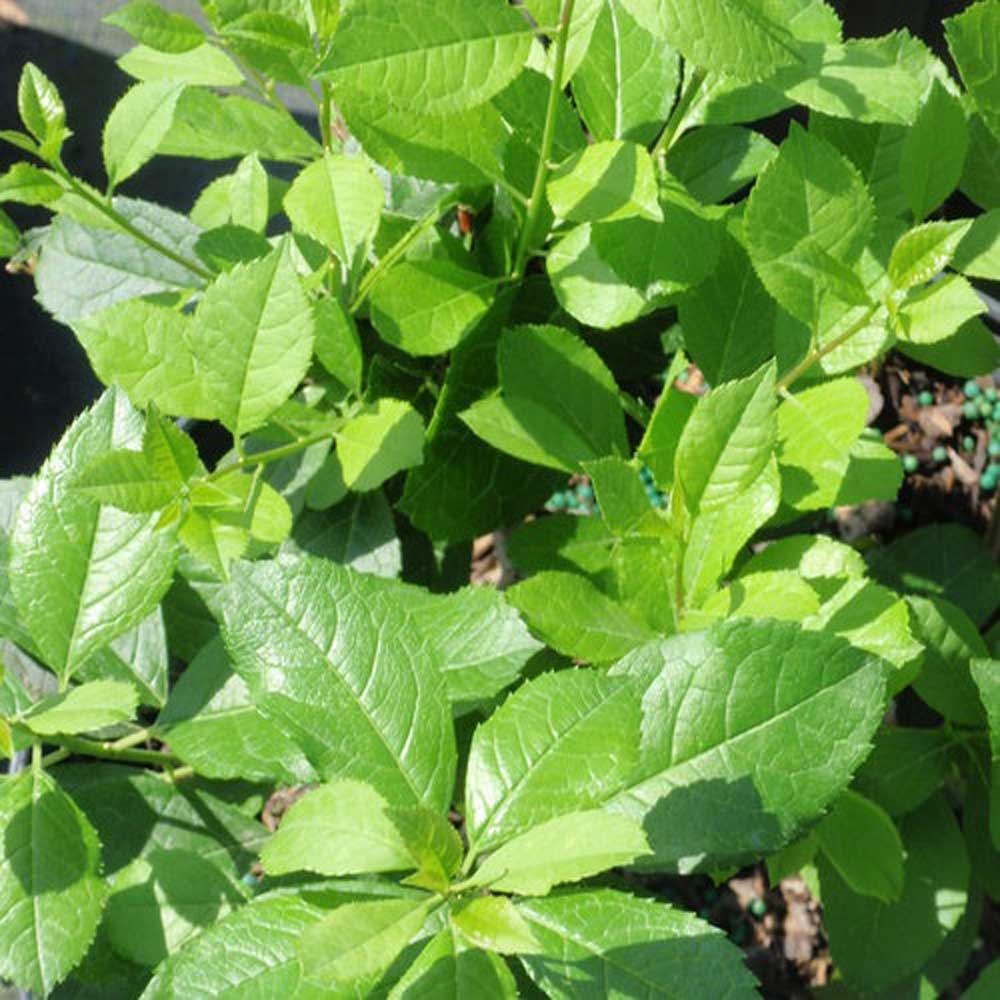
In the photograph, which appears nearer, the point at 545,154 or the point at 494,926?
the point at 494,926

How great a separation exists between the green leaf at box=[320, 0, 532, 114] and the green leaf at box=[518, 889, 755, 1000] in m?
0.47

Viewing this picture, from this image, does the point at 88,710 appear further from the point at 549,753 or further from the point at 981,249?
Answer: the point at 981,249

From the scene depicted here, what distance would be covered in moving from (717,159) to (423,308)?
268 millimetres

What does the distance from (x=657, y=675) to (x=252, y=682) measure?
0.81 ft

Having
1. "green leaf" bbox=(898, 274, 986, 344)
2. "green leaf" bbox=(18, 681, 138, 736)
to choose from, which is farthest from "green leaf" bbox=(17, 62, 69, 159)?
"green leaf" bbox=(898, 274, 986, 344)

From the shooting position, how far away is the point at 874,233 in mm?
998

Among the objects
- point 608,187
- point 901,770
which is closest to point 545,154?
point 608,187

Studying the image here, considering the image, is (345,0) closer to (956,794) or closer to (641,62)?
(641,62)

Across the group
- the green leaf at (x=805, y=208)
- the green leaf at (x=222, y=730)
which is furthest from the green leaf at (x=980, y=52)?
the green leaf at (x=222, y=730)

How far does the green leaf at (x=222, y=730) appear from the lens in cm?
86

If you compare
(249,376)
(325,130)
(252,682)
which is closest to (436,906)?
(252,682)

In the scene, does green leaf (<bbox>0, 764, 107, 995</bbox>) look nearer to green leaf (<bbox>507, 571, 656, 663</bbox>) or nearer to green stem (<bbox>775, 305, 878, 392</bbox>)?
green leaf (<bbox>507, 571, 656, 663</bbox>)

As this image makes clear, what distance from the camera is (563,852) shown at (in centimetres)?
66

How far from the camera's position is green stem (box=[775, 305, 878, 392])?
0.88 m
